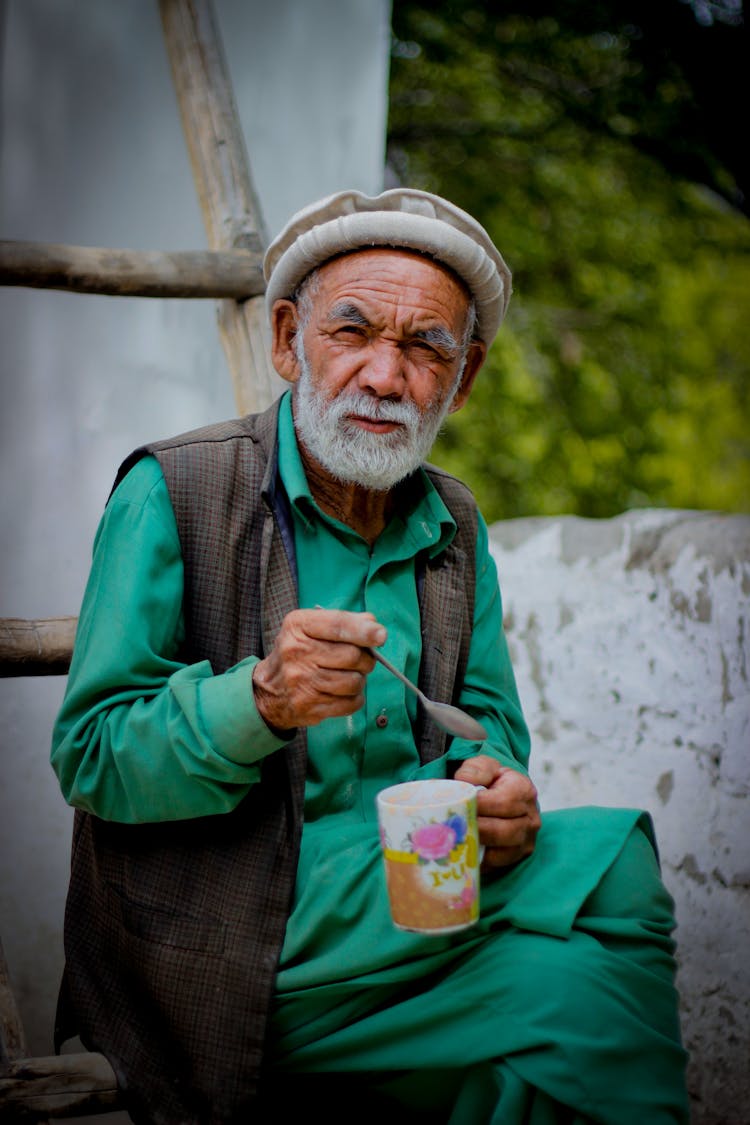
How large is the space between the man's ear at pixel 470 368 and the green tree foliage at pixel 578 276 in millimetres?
4738

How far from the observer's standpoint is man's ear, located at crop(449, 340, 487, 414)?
7.40 feet

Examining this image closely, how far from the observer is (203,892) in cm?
177

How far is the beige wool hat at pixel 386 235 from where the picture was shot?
1.99m

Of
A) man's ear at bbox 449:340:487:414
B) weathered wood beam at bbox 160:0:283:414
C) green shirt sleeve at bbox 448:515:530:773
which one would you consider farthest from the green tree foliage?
green shirt sleeve at bbox 448:515:530:773

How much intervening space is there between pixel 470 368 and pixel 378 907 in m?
1.04

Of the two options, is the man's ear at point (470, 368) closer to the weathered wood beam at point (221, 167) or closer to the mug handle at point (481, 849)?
the weathered wood beam at point (221, 167)

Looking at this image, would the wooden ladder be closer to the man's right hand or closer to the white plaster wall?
the white plaster wall

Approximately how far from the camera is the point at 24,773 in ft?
8.46

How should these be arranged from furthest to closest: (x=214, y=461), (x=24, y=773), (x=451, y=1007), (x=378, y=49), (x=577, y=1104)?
(x=378, y=49), (x=24, y=773), (x=214, y=461), (x=451, y=1007), (x=577, y=1104)

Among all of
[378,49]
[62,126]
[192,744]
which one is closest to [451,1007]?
[192,744]

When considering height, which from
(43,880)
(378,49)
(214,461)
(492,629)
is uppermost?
(378,49)

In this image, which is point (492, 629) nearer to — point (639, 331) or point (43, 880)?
point (43, 880)

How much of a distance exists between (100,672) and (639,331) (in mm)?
6296

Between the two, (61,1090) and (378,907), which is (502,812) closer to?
(378,907)
